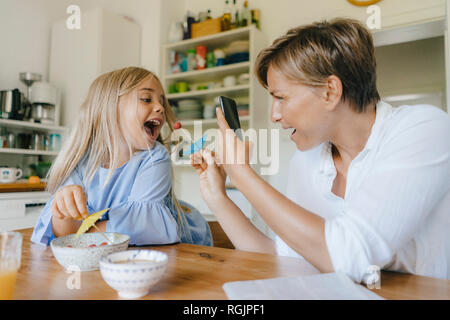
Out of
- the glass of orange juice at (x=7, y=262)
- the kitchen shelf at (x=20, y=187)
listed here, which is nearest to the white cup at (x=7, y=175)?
the kitchen shelf at (x=20, y=187)

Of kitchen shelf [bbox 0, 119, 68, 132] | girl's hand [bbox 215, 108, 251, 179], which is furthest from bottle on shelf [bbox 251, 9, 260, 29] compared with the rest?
girl's hand [bbox 215, 108, 251, 179]

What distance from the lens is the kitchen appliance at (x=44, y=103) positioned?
3.25 metres

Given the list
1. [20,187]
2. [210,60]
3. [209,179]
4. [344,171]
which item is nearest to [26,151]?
[20,187]

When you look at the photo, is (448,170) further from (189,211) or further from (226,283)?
(189,211)

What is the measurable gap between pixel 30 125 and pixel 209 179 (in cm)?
283

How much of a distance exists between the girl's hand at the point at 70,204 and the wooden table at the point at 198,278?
4.4 inches

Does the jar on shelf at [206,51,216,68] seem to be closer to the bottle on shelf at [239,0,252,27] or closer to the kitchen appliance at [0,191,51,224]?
the bottle on shelf at [239,0,252,27]

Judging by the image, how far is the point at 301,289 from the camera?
1.93 feet

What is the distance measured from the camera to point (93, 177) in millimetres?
1223

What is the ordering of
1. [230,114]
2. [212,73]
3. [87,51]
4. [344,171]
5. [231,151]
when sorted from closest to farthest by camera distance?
[231,151] < [230,114] < [344,171] < [212,73] < [87,51]

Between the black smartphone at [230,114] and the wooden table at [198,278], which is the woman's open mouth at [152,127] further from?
the wooden table at [198,278]

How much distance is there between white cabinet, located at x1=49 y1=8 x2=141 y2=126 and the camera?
338cm

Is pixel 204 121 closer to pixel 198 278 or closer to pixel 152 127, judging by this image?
pixel 152 127
